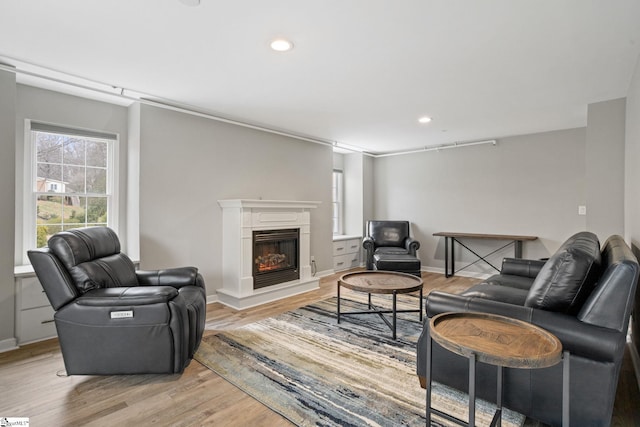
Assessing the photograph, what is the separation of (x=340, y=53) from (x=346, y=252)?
4.30 m

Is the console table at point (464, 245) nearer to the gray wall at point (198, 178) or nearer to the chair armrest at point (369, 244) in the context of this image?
the chair armrest at point (369, 244)

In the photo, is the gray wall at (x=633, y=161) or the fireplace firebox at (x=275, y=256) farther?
the fireplace firebox at (x=275, y=256)

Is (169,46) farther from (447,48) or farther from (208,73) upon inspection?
(447,48)

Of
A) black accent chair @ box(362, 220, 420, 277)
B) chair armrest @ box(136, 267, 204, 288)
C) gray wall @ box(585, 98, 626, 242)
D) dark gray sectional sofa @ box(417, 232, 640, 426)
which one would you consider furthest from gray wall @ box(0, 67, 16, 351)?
gray wall @ box(585, 98, 626, 242)

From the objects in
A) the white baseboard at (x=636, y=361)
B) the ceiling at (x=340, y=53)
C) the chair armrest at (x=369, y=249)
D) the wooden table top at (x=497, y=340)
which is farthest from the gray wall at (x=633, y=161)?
the chair armrest at (x=369, y=249)

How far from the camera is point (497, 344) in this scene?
54.9 inches

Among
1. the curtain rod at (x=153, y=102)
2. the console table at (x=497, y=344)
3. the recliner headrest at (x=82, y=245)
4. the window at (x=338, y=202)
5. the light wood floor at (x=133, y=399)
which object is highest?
the curtain rod at (x=153, y=102)

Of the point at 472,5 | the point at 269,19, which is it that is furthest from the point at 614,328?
the point at 269,19

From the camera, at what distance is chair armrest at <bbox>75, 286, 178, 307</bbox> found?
2232 mm

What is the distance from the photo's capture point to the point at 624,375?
2.35m

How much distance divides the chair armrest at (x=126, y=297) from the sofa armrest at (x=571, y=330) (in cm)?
194

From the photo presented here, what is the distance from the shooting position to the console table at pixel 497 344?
4.20 feet

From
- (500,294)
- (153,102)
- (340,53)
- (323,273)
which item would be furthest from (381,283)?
(153,102)

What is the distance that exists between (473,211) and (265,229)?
3.66 meters
